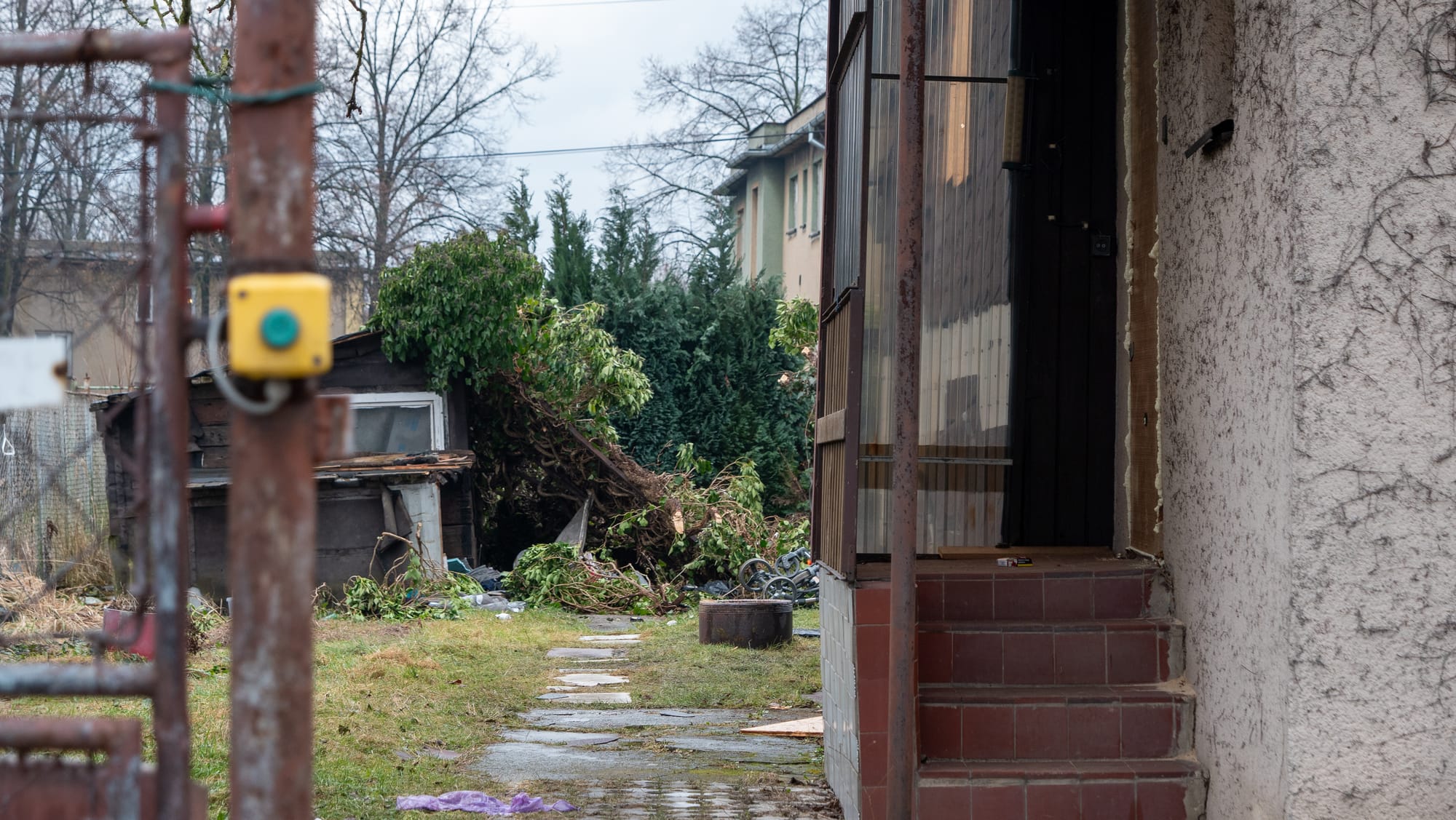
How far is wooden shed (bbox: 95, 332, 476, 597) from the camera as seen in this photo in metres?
12.4

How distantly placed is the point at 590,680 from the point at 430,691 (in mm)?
Result: 1360

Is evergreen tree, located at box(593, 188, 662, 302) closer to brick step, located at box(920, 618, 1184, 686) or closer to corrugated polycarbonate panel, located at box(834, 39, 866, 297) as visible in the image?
corrugated polycarbonate panel, located at box(834, 39, 866, 297)

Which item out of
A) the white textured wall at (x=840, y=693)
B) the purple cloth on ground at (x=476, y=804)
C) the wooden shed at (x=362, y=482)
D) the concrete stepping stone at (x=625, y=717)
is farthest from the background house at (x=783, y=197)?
the purple cloth on ground at (x=476, y=804)

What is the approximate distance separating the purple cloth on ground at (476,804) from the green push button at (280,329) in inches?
133

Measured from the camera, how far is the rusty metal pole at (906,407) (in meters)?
3.65

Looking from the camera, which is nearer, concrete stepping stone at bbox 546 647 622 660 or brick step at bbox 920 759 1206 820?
brick step at bbox 920 759 1206 820

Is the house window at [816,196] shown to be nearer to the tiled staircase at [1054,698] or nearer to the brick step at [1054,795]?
the tiled staircase at [1054,698]

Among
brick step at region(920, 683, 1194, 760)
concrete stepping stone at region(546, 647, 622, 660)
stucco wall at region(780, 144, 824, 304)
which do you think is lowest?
concrete stepping stone at region(546, 647, 622, 660)

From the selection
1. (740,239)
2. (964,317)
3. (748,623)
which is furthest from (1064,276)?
(740,239)

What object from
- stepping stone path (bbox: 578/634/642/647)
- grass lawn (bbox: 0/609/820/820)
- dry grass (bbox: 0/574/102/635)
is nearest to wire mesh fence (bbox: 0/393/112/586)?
dry grass (bbox: 0/574/102/635)

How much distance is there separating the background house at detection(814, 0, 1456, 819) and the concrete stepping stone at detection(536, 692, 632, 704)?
2394 mm

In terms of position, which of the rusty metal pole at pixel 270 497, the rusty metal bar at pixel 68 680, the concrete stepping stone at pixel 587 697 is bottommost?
the concrete stepping stone at pixel 587 697

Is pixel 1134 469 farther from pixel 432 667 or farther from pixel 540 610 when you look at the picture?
pixel 540 610

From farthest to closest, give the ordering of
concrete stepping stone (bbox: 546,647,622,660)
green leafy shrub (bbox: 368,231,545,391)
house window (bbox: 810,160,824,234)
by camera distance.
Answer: house window (bbox: 810,160,824,234)
green leafy shrub (bbox: 368,231,545,391)
concrete stepping stone (bbox: 546,647,622,660)
